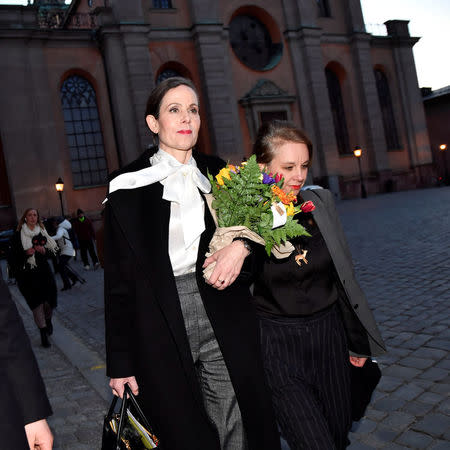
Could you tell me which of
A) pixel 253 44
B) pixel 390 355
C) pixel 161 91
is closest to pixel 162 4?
pixel 253 44

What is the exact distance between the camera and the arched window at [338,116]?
31656 millimetres

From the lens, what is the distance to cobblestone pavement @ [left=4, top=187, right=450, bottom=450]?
3302 mm

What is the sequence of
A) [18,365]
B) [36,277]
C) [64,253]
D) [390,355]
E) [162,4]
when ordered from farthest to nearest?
[162,4] → [64,253] → [36,277] → [390,355] → [18,365]

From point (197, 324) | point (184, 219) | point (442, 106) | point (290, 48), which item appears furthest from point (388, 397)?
point (442, 106)

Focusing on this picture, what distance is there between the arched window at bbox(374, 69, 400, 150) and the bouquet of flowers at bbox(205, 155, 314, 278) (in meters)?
33.9

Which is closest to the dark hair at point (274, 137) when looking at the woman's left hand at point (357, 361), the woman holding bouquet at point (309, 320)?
the woman holding bouquet at point (309, 320)

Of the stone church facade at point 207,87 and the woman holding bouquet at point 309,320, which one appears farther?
the stone church facade at point 207,87

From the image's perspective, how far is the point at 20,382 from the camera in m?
1.42

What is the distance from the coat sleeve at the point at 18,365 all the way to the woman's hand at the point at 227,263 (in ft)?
2.70

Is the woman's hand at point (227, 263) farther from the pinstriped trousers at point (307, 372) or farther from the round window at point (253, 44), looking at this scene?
the round window at point (253, 44)

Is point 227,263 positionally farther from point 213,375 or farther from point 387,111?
point 387,111

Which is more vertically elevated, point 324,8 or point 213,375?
point 324,8

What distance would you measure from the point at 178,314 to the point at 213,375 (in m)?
0.37

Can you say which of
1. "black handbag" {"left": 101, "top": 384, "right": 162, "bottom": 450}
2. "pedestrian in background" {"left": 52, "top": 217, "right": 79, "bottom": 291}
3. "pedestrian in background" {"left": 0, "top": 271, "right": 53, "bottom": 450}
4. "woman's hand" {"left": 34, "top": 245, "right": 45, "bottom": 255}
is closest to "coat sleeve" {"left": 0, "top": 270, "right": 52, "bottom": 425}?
"pedestrian in background" {"left": 0, "top": 271, "right": 53, "bottom": 450}
